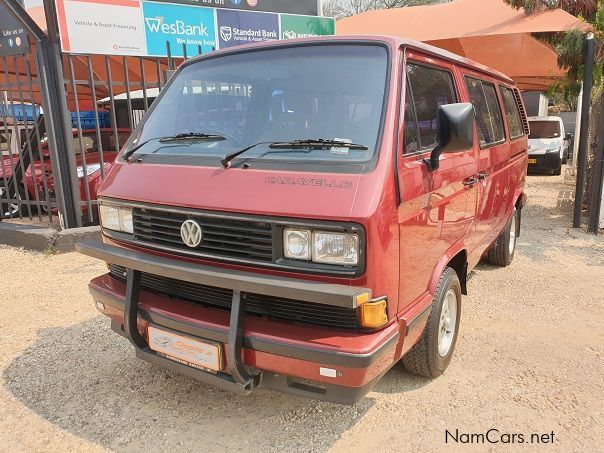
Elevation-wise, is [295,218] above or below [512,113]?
below

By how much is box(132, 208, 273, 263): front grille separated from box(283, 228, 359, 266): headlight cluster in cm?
10

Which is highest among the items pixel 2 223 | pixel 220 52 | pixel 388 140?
pixel 220 52

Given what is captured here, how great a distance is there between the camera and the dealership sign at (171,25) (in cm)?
625

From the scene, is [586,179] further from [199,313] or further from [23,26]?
[23,26]

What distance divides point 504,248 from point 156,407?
412 cm

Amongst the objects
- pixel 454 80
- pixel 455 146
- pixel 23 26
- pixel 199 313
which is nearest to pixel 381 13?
pixel 23 26

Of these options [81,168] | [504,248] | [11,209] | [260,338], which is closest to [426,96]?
[260,338]

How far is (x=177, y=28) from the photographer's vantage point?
731cm

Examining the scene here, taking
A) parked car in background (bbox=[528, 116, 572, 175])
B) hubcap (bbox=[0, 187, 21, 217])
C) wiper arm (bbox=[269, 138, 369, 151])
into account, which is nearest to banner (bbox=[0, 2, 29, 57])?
hubcap (bbox=[0, 187, 21, 217])

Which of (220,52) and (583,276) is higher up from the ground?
(220,52)

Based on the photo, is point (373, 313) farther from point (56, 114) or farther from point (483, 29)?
point (483, 29)

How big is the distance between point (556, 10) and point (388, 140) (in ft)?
28.6

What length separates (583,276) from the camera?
5.35 metres

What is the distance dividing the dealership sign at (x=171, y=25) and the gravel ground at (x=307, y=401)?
3.66 metres
